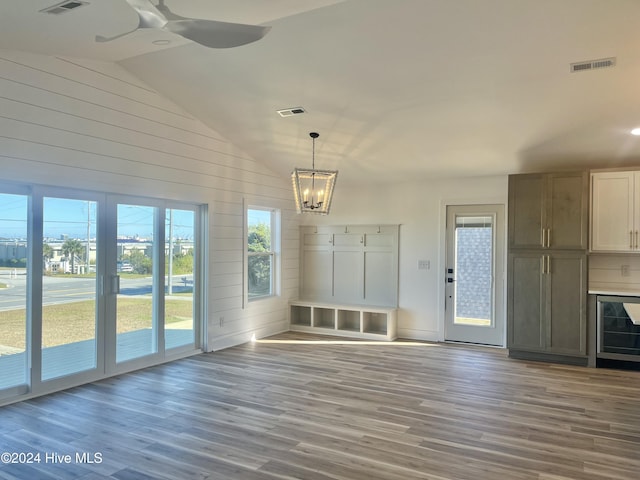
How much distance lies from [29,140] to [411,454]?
4043 millimetres

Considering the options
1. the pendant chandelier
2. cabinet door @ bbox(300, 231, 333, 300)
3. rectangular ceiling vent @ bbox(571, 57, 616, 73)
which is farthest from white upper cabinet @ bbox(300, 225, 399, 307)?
rectangular ceiling vent @ bbox(571, 57, 616, 73)

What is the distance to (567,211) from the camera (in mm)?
5391

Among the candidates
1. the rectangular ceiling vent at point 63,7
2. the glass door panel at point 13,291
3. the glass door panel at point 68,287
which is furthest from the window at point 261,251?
the rectangular ceiling vent at point 63,7

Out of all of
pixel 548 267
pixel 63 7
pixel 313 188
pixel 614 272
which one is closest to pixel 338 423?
pixel 313 188

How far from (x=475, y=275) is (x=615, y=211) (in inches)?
73.7

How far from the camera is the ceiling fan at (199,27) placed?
220 centimetres

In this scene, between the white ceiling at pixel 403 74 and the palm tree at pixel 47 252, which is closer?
the white ceiling at pixel 403 74

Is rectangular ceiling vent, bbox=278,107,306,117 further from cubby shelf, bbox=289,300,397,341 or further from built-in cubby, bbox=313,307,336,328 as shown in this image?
built-in cubby, bbox=313,307,336,328

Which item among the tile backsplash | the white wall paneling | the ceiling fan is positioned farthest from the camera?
the white wall paneling

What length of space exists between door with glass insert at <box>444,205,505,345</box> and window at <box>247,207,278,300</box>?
2.68 m

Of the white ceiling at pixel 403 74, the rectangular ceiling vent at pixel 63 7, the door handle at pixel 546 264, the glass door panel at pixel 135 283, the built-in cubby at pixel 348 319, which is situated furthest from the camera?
the built-in cubby at pixel 348 319

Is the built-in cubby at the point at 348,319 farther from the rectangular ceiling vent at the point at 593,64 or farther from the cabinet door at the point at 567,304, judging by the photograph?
the rectangular ceiling vent at the point at 593,64

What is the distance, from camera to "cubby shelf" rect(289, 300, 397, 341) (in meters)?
6.79

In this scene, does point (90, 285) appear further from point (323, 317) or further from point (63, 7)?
point (323, 317)
